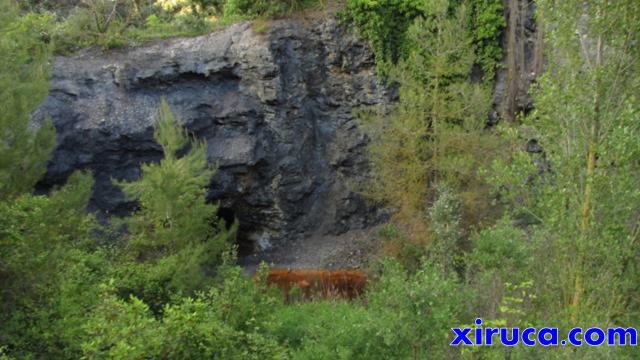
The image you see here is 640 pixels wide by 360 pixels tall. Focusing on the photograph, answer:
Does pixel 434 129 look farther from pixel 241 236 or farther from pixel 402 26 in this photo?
pixel 241 236

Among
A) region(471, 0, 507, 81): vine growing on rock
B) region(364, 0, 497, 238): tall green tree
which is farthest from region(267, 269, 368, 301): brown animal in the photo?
region(471, 0, 507, 81): vine growing on rock

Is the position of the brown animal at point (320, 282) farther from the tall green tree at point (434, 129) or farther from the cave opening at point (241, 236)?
the tall green tree at point (434, 129)

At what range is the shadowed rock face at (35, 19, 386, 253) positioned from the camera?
15.4 metres

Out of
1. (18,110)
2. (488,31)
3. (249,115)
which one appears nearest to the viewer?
(18,110)

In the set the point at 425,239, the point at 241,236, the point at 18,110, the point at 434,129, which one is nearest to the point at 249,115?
the point at 241,236

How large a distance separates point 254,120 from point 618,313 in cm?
1094

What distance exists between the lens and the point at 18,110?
8.77 m

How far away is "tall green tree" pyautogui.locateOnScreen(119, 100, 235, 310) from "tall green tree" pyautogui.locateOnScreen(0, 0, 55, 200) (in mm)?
1598

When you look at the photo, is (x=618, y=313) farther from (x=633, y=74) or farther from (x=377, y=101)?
(x=377, y=101)

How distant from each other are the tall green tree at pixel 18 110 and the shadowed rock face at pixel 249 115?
4542 millimetres

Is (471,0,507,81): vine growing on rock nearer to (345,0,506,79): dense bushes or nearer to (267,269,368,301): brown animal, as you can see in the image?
(345,0,506,79): dense bushes

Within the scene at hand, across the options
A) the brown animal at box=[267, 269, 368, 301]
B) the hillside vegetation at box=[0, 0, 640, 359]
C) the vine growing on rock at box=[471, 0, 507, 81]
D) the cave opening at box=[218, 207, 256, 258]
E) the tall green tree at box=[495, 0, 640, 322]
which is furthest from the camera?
the cave opening at box=[218, 207, 256, 258]

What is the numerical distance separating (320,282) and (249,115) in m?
4.82

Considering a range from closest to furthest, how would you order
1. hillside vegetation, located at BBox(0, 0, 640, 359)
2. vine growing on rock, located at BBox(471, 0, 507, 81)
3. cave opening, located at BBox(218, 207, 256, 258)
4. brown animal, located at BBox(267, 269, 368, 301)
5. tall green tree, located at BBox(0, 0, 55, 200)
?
hillside vegetation, located at BBox(0, 0, 640, 359), tall green tree, located at BBox(0, 0, 55, 200), brown animal, located at BBox(267, 269, 368, 301), vine growing on rock, located at BBox(471, 0, 507, 81), cave opening, located at BBox(218, 207, 256, 258)
